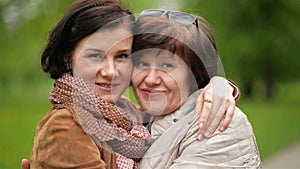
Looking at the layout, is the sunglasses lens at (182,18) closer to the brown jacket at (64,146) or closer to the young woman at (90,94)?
the young woman at (90,94)

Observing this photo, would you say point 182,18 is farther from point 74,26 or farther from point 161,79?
point 74,26

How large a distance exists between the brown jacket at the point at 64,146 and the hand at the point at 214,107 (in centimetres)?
51

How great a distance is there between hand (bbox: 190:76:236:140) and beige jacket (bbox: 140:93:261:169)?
30 millimetres

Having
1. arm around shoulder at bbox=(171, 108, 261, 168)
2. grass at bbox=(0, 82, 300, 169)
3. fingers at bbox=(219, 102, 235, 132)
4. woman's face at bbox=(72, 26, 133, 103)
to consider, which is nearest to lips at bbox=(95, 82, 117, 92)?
woman's face at bbox=(72, 26, 133, 103)

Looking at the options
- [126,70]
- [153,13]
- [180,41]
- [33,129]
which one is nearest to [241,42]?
[33,129]

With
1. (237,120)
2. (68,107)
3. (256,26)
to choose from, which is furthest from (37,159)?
(256,26)

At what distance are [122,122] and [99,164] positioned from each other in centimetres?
29

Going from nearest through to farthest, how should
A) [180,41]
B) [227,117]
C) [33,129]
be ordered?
[227,117] < [180,41] < [33,129]

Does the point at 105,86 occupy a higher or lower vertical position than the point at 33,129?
higher

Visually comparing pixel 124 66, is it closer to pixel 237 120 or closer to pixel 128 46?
pixel 128 46

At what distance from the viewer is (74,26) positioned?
2734mm

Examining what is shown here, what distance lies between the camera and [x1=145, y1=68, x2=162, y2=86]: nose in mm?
2795

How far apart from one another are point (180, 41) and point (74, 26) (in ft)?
1.68

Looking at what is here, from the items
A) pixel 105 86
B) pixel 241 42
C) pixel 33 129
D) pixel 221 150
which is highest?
pixel 105 86
